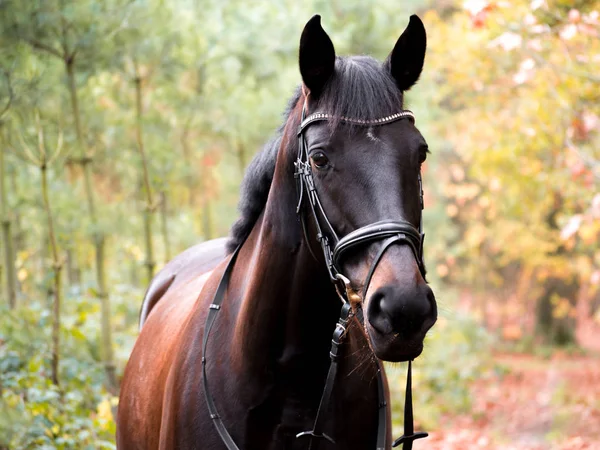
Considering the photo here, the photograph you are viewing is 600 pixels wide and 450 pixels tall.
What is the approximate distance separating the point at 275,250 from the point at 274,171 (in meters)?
0.35

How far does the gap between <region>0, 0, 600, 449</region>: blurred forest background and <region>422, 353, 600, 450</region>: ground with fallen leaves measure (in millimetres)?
57

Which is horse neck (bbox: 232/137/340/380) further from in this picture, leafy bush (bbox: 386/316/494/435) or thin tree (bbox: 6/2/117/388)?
leafy bush (bbox: 386/316/494/435)

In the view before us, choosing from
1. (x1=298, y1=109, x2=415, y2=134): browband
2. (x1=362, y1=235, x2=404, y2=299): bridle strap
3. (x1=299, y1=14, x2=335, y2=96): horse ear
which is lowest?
(x1=362, y1=235, x2=404, y2=299): bridle strap

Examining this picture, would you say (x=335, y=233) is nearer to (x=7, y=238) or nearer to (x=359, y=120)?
(x=359, y=120)

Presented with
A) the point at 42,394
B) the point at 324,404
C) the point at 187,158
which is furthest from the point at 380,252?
the point at 187,158

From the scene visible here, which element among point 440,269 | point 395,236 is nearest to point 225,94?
point 395,236

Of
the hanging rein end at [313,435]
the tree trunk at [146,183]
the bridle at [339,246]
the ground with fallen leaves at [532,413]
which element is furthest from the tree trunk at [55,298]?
the ground with fallen leaves at [532,413]

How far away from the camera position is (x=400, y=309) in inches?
80.7

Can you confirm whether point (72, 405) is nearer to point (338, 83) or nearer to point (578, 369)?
point (338, 83)

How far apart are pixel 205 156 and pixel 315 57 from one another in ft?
40.9

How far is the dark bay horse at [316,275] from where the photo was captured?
7.23ft

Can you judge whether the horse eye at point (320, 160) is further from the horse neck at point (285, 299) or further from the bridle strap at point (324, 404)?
the bridle strap at point (324, 404)

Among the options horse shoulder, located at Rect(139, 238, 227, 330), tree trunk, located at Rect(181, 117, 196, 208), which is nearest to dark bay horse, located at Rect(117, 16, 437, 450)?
horse shoulder, located at Rect(139, 238, 227, 330)

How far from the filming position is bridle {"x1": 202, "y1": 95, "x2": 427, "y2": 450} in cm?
220
